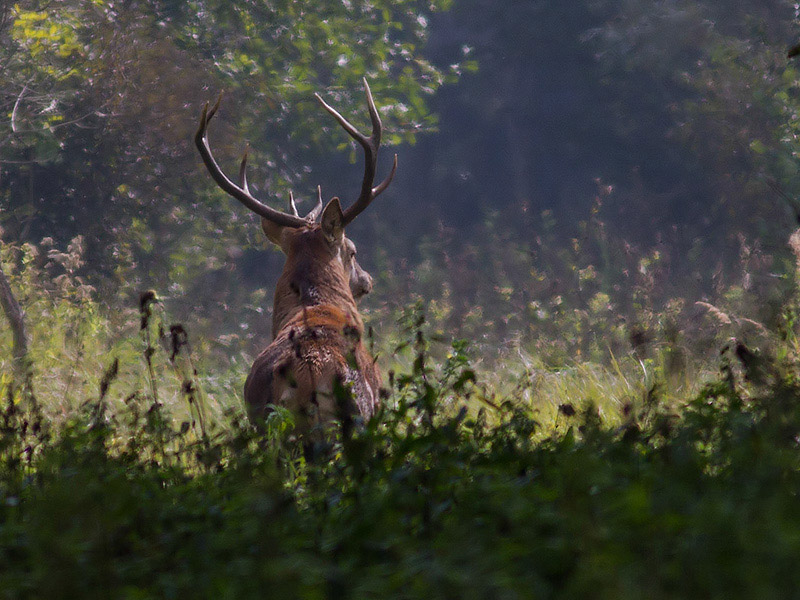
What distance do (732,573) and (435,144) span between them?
76.7 ft

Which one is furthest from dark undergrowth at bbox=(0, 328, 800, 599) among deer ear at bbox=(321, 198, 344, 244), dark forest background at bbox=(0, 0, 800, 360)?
dark forest background at bbox=(0, 0, 800, 360)

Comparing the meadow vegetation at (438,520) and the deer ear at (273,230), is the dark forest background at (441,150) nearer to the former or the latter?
the deer ear at (273,230)

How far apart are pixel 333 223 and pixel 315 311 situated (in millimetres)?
1373

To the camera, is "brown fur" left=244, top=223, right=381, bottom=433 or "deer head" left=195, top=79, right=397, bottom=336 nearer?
"brown fur" left=244, top=223, right=381, bottom=433

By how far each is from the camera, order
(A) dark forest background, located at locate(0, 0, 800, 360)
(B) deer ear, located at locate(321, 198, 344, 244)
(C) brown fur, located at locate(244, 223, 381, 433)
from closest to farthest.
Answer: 1. (C) brown fur, located at locate(244, 223, 381, 433)
2. (B) deer ear, located at locate(321, 198, 344, 244)
3. (A) dark forest background, located at locate(0, 0, 800, 360)

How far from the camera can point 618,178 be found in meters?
22.0

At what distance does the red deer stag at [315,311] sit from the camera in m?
4.98

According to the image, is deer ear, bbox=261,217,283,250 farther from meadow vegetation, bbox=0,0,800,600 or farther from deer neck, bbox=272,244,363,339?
meadow vegetation, bbox=0,0,800,600

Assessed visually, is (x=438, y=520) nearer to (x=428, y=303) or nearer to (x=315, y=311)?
(x=315, y=311)

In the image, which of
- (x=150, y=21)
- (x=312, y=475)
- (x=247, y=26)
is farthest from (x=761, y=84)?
(x=312, y=475)

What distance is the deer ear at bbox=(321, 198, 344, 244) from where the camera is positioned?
279 inches

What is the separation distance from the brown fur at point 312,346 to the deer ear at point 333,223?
1.5 inches

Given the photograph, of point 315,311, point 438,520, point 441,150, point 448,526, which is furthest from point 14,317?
point 441,150

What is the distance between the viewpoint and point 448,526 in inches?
85.5
